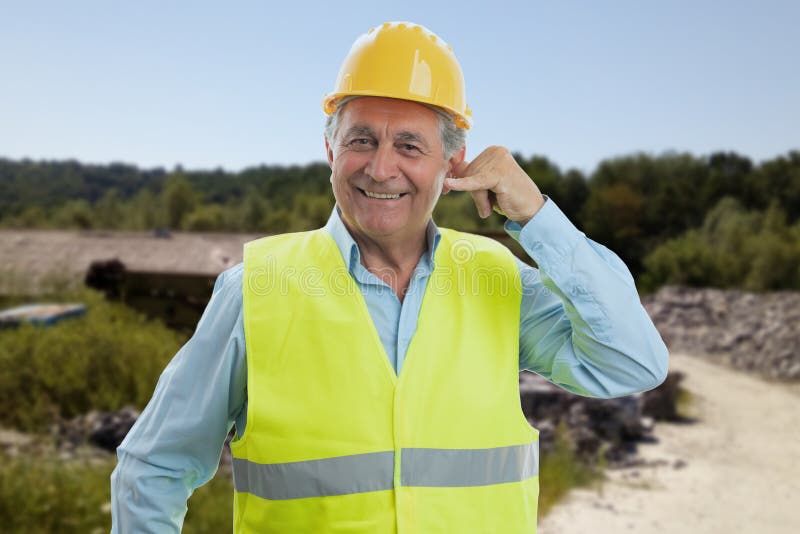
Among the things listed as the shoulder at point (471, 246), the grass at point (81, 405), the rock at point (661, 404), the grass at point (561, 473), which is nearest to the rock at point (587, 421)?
the grass at point (561, 473)

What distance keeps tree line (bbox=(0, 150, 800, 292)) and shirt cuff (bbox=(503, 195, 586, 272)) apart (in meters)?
11.0

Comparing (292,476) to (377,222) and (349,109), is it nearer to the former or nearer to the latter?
(377,222)

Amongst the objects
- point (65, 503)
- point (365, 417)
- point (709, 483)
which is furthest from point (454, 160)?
point (709, 483)

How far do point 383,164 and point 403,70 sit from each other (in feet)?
0.89

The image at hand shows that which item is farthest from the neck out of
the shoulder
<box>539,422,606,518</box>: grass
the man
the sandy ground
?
<box>539,422,606,518</box>: grass

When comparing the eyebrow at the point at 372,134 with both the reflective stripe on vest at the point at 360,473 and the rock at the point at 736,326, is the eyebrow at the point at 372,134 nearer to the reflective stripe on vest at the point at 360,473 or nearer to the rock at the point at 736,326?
the reflective stripe on vest at the point at 360,473

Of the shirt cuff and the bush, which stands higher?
the shirt cuff

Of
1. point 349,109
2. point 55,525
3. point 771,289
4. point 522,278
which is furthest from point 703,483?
point 771,289

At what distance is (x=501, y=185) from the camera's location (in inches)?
74.7

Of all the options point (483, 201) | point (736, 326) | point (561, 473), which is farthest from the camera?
point (736, 326)

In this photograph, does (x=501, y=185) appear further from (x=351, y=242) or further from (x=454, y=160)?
(x=351, y=242)

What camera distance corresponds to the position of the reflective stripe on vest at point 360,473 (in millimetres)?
1810

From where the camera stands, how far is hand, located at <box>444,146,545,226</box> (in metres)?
1.89

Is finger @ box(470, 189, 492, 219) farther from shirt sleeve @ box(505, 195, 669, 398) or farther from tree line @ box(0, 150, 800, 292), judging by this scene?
tree line @ box(0, 150, 800, 292)
